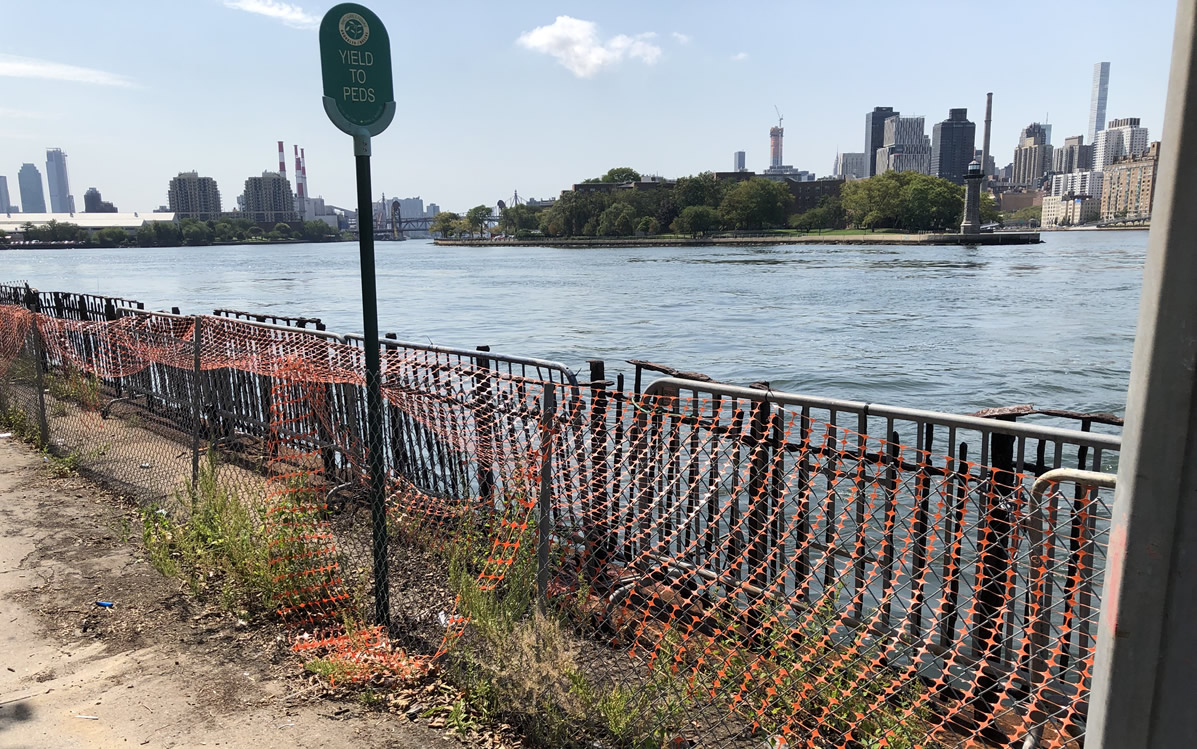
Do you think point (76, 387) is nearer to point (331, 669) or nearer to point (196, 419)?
point (196, 419)

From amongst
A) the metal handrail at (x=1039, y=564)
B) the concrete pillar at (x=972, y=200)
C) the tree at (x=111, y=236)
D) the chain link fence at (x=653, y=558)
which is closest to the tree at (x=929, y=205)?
the concrete pillar at (x=972, y=200)

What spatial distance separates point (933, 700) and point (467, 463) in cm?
341

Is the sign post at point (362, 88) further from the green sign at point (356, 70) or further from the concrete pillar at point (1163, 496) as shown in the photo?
the concrete pillar at point (1163, 496)

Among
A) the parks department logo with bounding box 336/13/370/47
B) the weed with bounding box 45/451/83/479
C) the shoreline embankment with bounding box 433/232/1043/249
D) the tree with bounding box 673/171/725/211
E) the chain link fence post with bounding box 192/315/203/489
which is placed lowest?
the shoreline embankment with bounding box 433/232/1043/249

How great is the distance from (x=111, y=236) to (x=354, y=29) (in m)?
216

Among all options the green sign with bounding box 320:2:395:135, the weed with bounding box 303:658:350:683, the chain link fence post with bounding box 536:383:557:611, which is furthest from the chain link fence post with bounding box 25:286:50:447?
the chain link fence post with bounding box 536:383:557:611

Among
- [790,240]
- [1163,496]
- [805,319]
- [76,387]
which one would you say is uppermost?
[1163,496]

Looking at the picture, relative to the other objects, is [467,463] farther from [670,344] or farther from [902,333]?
[902,333]

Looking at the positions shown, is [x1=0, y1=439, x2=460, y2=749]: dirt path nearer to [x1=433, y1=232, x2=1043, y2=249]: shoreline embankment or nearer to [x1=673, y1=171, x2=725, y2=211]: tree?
[x1=433, y1=232, x2=1043, y2=249]: shoreline embankment

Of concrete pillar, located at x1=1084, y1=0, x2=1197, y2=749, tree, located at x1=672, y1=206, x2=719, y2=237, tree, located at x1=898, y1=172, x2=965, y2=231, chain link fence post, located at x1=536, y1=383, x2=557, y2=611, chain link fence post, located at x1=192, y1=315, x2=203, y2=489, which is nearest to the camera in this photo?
concrete pillar, located at x1=1084, y1=0, x2=1197, y2=749

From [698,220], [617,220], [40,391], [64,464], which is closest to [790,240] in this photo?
[698,220]

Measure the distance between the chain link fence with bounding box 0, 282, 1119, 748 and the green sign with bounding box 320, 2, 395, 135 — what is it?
5.95ft

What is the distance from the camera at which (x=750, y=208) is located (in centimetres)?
16425

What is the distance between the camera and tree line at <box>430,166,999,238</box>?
151750 millimetres
